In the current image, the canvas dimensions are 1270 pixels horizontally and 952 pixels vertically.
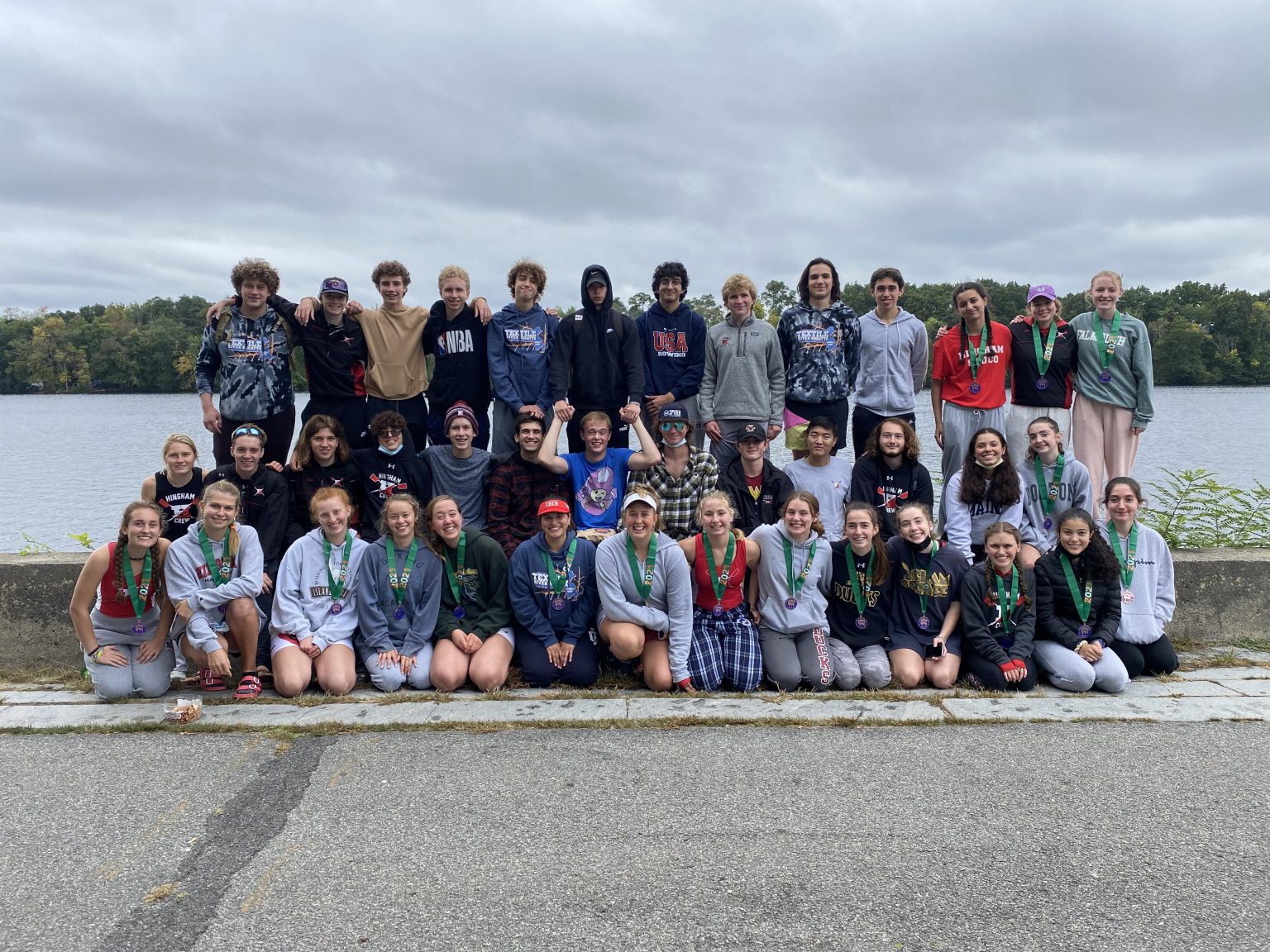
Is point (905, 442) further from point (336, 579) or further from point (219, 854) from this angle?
point (219, 854)

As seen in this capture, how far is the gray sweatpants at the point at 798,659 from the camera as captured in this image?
5602 millimetres

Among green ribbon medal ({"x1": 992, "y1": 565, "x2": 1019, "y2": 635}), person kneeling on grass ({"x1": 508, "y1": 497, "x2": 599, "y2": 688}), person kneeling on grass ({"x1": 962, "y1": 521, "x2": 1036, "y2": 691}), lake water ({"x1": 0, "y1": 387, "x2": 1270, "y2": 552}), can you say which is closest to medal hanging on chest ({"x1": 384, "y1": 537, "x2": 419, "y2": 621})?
person kneeling on grass ({"x1": 508, "y1": 497, "x2": 599, "y2": 688})

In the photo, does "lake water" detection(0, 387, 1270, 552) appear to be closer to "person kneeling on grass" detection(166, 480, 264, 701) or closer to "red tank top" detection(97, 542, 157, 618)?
"red tank top" detection(97, 542, 157, 618)

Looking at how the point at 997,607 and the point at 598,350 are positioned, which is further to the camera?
the point at 598,350

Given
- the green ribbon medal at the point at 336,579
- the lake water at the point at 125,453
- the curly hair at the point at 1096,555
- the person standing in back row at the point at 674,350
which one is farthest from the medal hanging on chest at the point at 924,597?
the lake water at the point at 125,453

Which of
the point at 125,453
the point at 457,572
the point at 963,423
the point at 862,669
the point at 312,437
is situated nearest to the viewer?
the point at 862,669

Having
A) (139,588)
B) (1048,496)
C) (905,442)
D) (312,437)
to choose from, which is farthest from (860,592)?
(139,588)

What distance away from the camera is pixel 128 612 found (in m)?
5.55

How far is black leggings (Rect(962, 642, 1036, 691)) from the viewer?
5453 mm

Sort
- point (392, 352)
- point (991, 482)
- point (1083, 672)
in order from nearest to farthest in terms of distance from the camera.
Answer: point (1083, 672) < point (991, 482) < point (392, 352)

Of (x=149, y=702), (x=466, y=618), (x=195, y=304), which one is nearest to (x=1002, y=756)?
(x=466, y=618)

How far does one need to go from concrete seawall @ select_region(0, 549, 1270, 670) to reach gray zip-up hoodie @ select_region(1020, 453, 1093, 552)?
0.98 meters

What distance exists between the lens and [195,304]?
176 feet

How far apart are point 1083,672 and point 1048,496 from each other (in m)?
1.45
